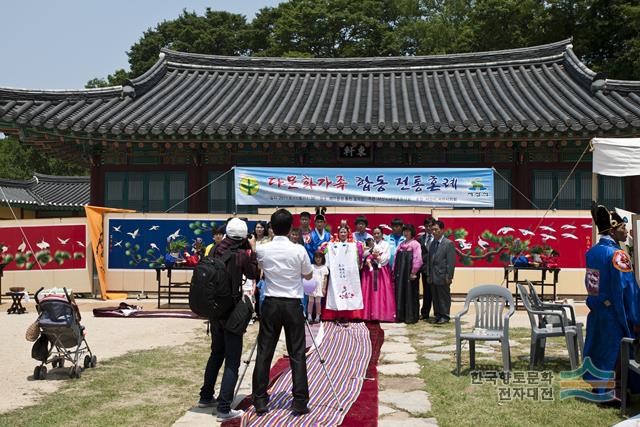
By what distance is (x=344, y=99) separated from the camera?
18.4 meters

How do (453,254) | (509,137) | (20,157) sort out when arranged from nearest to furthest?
(453,254)
(509,137)
(20,157)

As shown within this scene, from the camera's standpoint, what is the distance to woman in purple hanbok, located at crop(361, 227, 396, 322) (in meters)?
12.3

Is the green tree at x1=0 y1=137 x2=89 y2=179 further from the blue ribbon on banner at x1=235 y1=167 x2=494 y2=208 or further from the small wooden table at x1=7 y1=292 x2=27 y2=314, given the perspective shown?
Result: the small wooden table at x1=7 y1=292 x2=27 y2=314

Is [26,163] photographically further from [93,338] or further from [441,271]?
[441,271]

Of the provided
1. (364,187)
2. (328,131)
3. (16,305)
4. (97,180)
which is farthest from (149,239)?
(364,187)

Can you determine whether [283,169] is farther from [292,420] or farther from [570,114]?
[292,420]

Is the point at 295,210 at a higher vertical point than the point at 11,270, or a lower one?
higher

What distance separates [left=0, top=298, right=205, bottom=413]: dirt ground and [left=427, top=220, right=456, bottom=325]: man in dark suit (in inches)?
167

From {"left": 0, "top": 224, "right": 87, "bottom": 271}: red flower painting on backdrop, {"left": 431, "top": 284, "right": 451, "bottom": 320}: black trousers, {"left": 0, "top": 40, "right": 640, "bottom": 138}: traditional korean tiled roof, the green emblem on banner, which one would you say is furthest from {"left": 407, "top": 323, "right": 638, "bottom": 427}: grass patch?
{"left": 0, "top": 224, "right": 87, "bottom": 271}: red flower painting on backdrop

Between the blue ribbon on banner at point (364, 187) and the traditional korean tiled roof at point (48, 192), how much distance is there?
16.6 meters

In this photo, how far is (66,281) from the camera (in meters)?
15.4

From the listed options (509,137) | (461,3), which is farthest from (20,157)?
(509,137)

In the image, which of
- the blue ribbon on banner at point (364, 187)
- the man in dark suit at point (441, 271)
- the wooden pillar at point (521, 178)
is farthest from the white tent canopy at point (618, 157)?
the wooden pillar at point (521, 178)

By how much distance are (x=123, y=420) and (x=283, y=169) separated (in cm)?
1058
